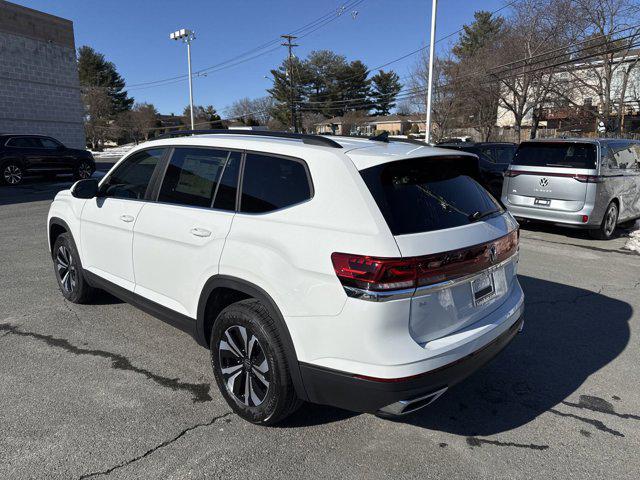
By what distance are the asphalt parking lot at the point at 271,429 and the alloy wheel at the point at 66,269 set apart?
239 mm

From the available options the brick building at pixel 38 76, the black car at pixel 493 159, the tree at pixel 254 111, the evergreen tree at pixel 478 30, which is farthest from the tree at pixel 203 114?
the black car at pixel 493 159

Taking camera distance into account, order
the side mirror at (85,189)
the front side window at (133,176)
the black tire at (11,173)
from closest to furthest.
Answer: the front side window at (133,176) → the side mirror at (85,189) → the black tire at (11,173)

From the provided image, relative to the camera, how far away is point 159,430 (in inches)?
111

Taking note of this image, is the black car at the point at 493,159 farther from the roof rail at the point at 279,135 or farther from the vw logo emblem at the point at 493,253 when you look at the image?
the vw logo emblem at the point at 493,253

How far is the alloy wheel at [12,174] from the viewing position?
15.6 metres

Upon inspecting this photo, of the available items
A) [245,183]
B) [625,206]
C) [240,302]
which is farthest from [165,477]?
[625,206]

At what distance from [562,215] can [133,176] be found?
24.3ft

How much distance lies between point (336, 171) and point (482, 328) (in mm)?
1225

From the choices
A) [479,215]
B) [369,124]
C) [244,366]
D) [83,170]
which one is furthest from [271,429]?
[369,124]

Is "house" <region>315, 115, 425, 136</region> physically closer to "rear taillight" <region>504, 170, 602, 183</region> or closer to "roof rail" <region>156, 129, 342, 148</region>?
"rear taillight" <region>504, 170, 602, 183</region>

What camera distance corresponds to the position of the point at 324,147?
2736 mm

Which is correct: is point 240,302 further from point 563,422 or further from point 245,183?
point 563,422

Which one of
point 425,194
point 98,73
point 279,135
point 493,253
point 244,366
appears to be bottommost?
point 244,366

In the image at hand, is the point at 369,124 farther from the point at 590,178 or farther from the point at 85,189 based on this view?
the point at 85,189
